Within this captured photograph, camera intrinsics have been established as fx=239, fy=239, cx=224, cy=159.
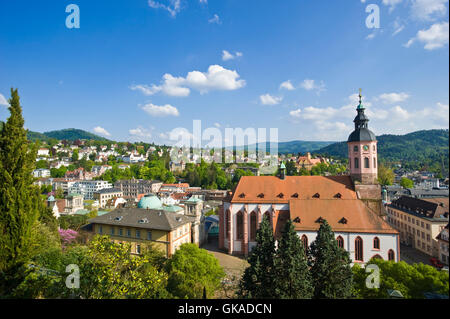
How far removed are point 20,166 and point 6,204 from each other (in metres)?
1.75

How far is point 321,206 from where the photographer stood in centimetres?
2738

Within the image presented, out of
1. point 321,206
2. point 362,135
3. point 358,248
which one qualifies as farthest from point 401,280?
point 362,135

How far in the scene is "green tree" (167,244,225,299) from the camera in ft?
57.0

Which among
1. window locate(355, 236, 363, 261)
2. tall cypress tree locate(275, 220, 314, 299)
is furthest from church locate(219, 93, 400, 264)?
tall cypress tree locate(275, 220, 314, 299)

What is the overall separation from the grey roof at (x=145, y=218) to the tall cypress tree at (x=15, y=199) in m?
17.6

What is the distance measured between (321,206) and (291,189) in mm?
4494

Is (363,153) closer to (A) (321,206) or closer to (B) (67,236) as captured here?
(A) (321,206)

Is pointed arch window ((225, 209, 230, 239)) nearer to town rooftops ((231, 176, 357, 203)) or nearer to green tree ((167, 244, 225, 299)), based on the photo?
town rooftops ((231, 176, 357, 203))

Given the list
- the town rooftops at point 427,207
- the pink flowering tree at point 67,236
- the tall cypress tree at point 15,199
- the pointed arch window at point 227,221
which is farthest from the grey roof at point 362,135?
the pink flowering tree at point 67,236

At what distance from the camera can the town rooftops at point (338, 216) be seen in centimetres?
2503

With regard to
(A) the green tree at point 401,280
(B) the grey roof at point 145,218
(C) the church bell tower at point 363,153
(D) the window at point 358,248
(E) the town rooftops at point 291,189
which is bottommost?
(D) the window at point 358,248

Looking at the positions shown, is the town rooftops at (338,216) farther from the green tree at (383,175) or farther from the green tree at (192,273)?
the green tree at (383,175)
